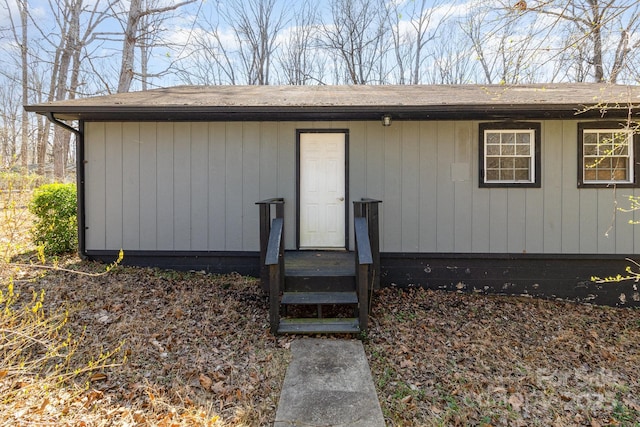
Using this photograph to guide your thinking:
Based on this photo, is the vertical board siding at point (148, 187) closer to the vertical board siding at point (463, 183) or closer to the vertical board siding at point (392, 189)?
the vertical board siding at point (392, 189)

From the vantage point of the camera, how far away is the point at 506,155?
17.6 feet

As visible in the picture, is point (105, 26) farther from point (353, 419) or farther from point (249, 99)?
point (353, 419)

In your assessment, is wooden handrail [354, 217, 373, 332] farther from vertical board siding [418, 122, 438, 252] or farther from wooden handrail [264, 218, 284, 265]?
vertical board siding [418, 122, 438, 252]

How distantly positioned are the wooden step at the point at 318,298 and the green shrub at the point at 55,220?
4.34 m

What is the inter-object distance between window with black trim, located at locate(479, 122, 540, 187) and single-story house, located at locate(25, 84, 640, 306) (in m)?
0.02

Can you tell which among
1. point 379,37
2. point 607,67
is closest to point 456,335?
point 607,67

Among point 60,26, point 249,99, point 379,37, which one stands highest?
point 379,37

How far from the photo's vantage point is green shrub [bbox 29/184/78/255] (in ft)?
19.1

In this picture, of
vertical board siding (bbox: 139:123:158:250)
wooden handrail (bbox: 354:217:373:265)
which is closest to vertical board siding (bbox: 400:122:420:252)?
wooden handrail (bbox: 354:217:373:265)

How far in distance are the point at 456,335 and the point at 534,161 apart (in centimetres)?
303

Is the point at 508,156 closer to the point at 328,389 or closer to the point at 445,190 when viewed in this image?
the point at 445,190

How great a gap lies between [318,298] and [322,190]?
1974 mm

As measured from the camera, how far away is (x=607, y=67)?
8750mm

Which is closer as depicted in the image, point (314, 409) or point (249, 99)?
point (314, 409)
